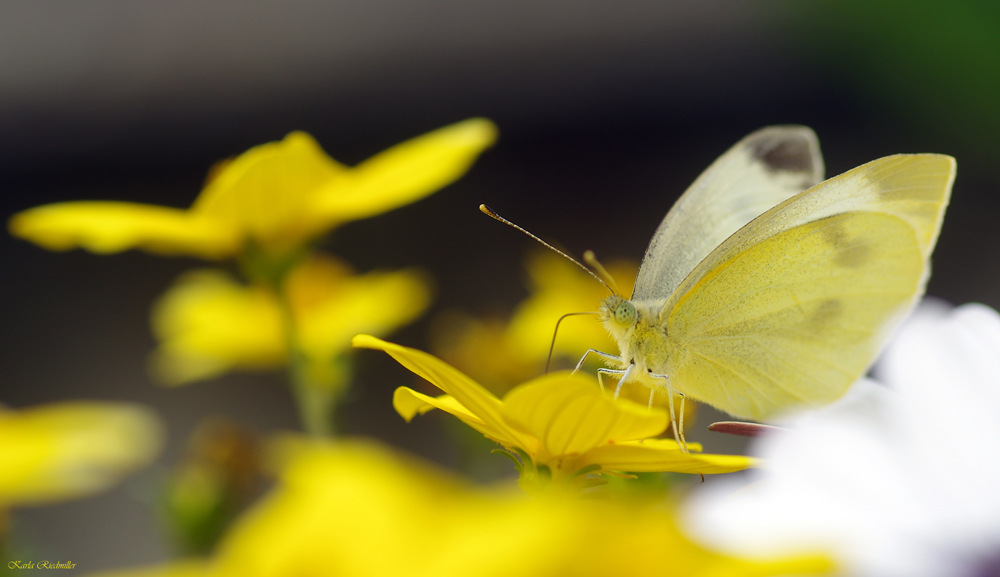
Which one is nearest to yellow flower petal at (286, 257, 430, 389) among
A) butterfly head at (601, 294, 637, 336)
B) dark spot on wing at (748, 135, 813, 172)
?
butterfly head at (601, 294, 637, 336)

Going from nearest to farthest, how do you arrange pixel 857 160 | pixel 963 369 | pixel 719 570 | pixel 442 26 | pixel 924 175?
pixel 719 570, pixel 963 369, pixel 924 175, pixel 442 26, pixel 857 160

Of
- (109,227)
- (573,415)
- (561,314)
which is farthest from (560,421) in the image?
(561,314)

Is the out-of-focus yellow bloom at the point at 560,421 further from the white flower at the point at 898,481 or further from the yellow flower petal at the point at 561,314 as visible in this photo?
the yellow flower petal at the point at 561,314

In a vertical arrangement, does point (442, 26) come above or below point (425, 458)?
above

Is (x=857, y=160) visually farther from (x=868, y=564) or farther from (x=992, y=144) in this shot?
(x=868, y=564)

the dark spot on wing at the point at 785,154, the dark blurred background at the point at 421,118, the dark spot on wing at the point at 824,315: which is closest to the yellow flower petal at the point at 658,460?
the dark spot on wing at the point at 824,315

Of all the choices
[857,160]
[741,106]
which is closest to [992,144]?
[857,160]

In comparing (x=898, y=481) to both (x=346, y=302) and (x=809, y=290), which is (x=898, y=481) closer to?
(x=809, y=290)
